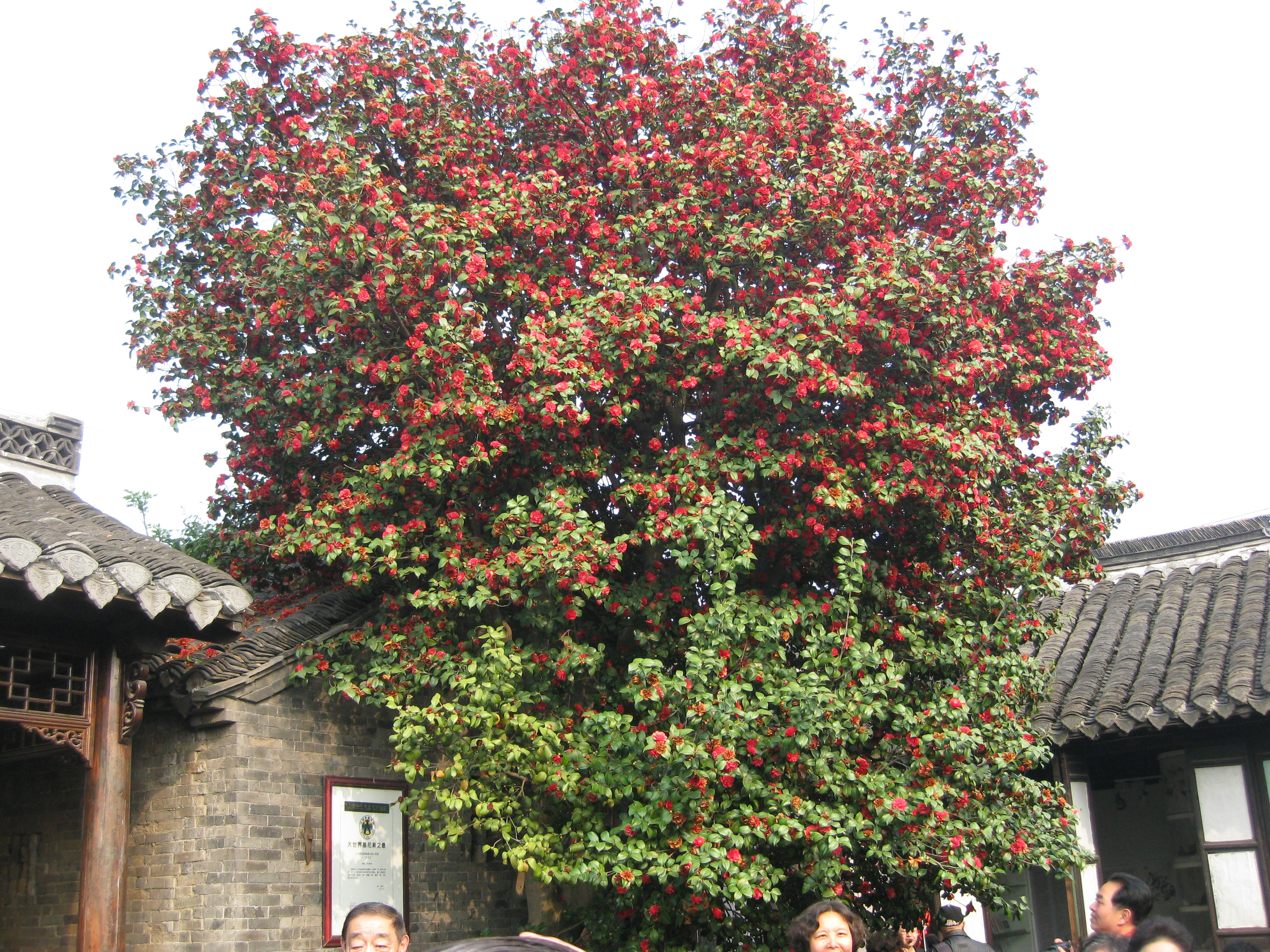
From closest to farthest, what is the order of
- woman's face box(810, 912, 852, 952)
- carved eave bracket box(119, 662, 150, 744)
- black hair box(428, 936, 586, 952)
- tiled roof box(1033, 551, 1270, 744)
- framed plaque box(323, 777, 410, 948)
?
1. black hair box(428, 936, 586, 952)
2. woman's face box(810, 912, 852, 952)
3. carved eave bracket box(119, 662, 150, 744)
4. framed plaque box(323, 777, 410, 948)
5. tiled roof box(1033, 551, 1270, 744)

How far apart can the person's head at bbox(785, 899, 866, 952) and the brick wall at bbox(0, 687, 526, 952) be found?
4649 millimetres

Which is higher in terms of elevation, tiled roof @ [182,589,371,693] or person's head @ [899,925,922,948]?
tiled roof @ [182,589,371,693]

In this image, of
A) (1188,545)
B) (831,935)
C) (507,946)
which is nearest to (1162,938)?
(831,935)

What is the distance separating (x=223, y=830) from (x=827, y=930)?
4996mm

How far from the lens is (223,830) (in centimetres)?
804

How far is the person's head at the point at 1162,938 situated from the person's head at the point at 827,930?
1.11 meters

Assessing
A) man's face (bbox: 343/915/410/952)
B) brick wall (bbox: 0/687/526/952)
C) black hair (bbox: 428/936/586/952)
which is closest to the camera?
black hair (bbox: 428/936/586/952)

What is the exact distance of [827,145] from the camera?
27.3 ft

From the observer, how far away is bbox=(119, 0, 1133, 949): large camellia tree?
7254 mm

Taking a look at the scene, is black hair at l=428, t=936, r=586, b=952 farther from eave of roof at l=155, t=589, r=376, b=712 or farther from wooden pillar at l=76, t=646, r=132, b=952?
eave of roof at l=155, t=589, r=376, b=712

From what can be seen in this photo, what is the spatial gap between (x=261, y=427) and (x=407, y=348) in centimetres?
162

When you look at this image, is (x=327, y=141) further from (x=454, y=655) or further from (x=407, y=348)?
(x=454, y=655)

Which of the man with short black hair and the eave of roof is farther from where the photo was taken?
the eave of roof

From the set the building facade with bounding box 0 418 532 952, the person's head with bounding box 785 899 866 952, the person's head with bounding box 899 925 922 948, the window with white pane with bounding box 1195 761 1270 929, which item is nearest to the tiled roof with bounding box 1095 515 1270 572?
the window with white pane with bounding box 1195 761 1270 929
